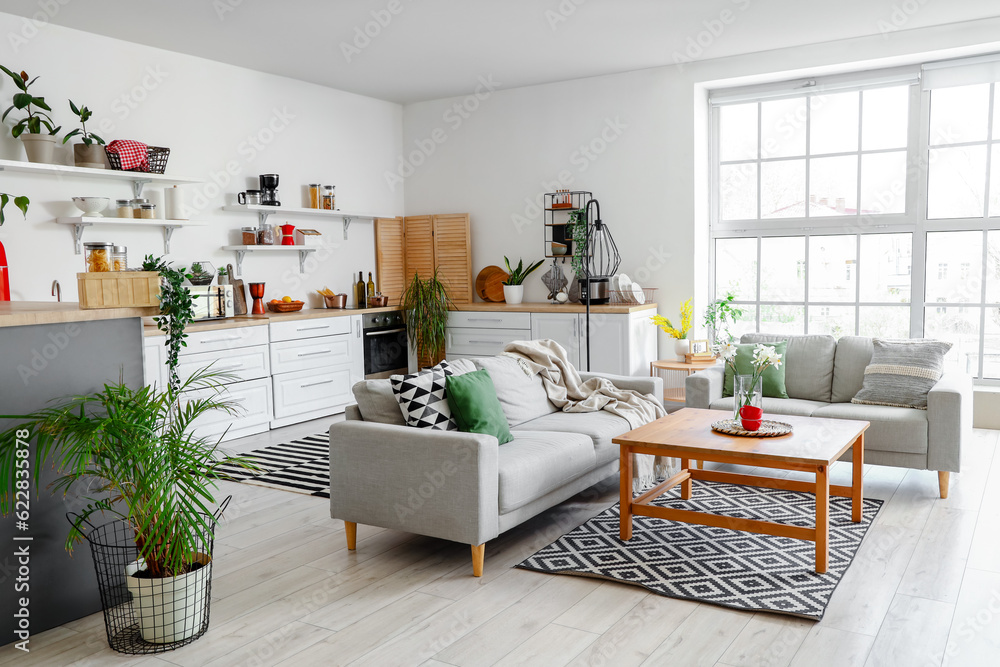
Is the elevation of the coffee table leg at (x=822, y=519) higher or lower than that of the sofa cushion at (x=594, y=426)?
lower

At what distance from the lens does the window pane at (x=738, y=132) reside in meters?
6.43

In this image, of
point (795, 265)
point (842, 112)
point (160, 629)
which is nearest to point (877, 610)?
point (160, 629)

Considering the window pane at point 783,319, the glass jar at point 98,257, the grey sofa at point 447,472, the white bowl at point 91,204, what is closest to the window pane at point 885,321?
the window pane at point 783,319

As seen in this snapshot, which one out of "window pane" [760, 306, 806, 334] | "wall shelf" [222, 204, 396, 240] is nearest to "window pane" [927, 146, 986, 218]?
"window pane" [760, 306, 806, 334]

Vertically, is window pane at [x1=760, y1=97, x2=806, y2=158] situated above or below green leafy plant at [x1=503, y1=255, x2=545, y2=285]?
above

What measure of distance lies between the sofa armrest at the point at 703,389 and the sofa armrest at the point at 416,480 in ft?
6.69

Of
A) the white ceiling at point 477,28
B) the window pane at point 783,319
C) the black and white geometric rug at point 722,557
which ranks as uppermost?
the white ceiling at point 477,28

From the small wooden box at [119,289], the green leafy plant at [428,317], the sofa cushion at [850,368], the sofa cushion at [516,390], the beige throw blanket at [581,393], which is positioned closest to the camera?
the small wooden box at [119,289]

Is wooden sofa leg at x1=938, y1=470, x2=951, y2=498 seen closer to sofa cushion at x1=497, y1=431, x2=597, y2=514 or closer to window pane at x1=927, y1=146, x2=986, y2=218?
sofa cushion at x1=497, y1=431, x2=597, y2=514

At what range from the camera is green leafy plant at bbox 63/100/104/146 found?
4.96 m

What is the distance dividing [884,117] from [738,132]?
3.54 feet

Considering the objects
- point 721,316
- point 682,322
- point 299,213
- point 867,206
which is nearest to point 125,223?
point 299,213

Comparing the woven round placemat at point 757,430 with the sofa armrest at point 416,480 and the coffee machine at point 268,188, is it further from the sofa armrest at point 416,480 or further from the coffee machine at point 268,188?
the coffee machine at point 268,188

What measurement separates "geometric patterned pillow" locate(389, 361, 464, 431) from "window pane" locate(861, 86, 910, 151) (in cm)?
416
